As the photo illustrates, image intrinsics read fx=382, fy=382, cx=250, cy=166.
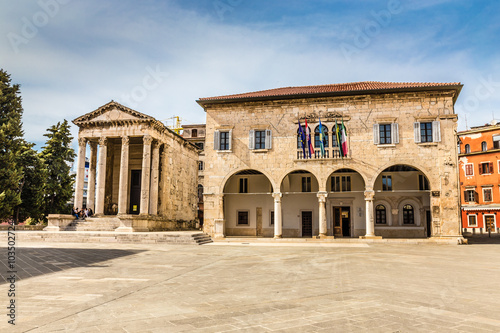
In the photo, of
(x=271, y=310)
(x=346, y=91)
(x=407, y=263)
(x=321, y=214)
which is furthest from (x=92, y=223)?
(x=271, y=310)

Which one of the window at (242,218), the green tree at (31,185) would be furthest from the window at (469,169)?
the green tree at (31,185)

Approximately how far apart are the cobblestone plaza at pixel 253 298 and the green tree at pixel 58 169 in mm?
28830

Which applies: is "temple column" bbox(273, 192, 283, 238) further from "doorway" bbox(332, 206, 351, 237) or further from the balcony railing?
"doorway" bbox(332, 206, 351, 237)

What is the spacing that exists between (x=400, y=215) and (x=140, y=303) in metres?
27.8

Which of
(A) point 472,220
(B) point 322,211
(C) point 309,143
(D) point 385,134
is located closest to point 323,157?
(C) point 309,143

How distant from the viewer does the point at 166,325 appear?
5.42 metres

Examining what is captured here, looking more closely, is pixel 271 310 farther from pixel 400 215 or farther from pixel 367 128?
pixel 400 215

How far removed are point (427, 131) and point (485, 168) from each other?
2627 centimetres

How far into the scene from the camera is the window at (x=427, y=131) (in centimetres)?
2622

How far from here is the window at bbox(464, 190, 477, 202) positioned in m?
47.8

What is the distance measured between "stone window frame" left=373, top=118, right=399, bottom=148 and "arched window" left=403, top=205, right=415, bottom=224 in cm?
689

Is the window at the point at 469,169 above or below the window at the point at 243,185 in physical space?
above

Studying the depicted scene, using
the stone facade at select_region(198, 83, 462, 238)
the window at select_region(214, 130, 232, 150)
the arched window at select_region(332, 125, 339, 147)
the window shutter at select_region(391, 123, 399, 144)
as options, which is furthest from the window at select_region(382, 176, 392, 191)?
the window at select_region(214, 130, 232, 150)

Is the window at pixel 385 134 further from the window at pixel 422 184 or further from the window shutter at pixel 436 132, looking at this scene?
the window at pixel 422 184
